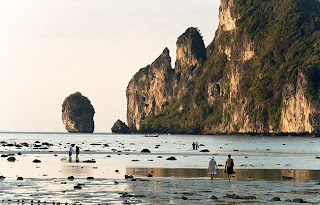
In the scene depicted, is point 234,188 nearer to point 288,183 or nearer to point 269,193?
point 269,193

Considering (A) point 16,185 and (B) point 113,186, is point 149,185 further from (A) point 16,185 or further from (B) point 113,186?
(A) point 16,185

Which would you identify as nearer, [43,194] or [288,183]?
[43,194]

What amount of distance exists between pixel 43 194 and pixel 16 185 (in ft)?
19.7

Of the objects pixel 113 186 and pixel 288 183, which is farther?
pixel 288 183

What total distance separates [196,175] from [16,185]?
17.1 metres

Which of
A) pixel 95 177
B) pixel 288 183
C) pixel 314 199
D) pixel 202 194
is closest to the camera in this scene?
pixel 314 199

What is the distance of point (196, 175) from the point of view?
2003 inches

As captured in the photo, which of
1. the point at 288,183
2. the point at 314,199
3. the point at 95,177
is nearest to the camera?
the point at 314,199

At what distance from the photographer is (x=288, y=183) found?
43688 mm

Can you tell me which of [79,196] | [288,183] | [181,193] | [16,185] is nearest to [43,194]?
[79,196]

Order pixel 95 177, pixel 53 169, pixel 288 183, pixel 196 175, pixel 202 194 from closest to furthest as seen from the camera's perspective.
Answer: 1. pixel 202 194
2. pixel 288 183
3. pixel 95 177
4. pixel 196 175
5. pixel 53 169

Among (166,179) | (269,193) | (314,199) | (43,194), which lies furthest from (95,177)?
(314,199)

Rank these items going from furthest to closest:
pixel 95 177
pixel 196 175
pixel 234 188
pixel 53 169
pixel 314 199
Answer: pixel 53 169, pixel 196 175, pixel 95 177, pixel 234 188, pixel 314 199

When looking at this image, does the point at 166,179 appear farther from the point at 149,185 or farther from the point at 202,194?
the point at 202,194
